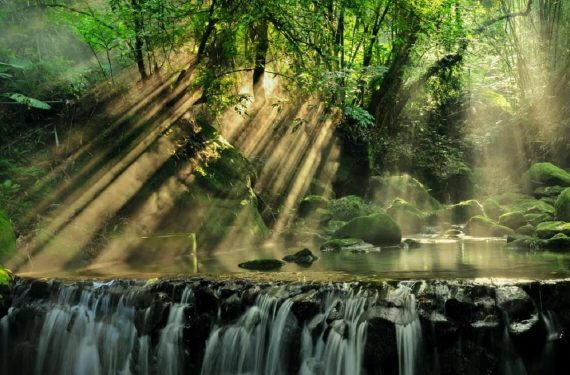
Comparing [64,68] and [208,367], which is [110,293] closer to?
[208,367]

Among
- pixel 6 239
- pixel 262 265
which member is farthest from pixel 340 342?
pixel 6 239

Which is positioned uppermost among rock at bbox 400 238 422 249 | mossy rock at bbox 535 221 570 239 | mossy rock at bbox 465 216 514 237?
mossy rock at bbox 465 216 514 237

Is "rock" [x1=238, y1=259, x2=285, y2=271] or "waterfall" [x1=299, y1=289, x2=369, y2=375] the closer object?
"waterfall" [x1=299, y1=289, x2=369, y2=375]

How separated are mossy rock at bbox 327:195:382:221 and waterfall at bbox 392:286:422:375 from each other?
392 inches

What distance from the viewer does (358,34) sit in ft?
67.8

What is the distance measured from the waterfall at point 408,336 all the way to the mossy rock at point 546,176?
1471cm

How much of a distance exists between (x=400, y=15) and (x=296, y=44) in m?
6.41

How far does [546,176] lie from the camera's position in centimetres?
1972

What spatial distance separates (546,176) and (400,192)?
514cm

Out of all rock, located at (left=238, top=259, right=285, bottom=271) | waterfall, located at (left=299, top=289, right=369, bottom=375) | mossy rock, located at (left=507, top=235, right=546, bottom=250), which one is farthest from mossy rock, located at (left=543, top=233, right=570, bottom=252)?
waterfall, located at (left=299, top=289, right=369, bottom=375)

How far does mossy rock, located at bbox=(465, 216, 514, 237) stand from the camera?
14547 millimetres

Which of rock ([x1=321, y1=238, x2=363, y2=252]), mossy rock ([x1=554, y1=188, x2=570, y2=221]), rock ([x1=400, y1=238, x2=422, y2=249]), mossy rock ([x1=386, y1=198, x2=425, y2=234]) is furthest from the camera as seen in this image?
mossy rock ([x1=386, y1=198, x2=425, y2=234])

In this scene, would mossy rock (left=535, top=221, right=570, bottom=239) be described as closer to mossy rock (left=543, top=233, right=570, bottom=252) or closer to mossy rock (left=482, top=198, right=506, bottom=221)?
mossy rock (left=543, top=233, right=570, bottom=252)

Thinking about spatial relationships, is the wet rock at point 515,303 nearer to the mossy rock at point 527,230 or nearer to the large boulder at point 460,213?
the mossy rock at point 527,230
